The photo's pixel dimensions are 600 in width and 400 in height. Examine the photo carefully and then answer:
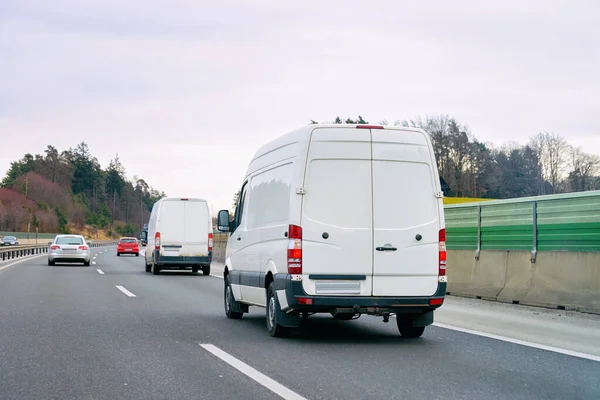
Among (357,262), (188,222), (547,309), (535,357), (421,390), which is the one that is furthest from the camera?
(188,222)

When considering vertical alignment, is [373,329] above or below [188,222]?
below

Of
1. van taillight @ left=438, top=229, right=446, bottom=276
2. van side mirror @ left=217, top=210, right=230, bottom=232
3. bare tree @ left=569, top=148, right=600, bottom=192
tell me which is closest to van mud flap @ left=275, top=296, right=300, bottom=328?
van taillight @ left=438, top=229, right=446, bottom=276

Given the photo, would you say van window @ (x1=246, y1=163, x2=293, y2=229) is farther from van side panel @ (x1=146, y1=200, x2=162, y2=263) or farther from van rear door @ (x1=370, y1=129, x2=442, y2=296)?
van side panel @ (x1=146, y1=200, x2=162, y2=263)

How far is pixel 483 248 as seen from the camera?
1548cm

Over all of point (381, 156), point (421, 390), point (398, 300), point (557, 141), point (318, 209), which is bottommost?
point (421, 390)

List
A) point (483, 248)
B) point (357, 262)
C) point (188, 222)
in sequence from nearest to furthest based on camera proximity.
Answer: point (357, 262)
point (483, 248)
point (188, 222)

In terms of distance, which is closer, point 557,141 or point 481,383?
point 481,383

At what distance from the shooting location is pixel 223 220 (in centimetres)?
1208

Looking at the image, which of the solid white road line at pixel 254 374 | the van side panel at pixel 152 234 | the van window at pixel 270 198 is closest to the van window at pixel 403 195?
the van window at pixel 270 198

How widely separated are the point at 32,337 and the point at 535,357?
5817mm

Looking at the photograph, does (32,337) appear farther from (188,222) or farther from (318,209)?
(188,222)

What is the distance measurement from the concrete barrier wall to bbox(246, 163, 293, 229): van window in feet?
16.7

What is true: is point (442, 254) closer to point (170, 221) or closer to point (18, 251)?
point (170, 221)

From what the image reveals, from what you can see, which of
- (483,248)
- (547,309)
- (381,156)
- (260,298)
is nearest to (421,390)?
(381,156)
